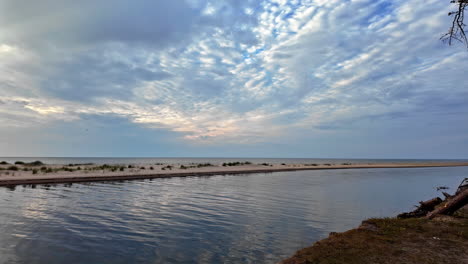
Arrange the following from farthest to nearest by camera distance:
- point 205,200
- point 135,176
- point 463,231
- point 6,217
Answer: point 135,176 < point 205,200 < point 6,217 < point 463,231

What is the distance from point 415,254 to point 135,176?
33866 mm

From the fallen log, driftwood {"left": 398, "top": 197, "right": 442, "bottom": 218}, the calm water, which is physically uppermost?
the fallen log

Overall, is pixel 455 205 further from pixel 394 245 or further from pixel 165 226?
pixel 165 226

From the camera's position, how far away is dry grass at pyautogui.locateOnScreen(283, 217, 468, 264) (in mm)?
6828

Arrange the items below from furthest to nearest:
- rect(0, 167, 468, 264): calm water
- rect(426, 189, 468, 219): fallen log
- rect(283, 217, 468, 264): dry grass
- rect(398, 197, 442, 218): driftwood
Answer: rect(398, 197, 442, 218): driftwood < rect(426, 189, 468, 219): fallen log < rect(0, 167, 468, 264): calm water < rect(283, 217, 468, 264): dry grass

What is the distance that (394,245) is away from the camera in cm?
801

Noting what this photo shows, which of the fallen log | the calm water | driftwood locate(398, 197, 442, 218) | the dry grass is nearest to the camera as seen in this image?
the dry grass

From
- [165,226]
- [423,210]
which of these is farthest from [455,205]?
[165,226]

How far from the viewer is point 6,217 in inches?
502

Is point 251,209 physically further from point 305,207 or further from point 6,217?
point 6,217

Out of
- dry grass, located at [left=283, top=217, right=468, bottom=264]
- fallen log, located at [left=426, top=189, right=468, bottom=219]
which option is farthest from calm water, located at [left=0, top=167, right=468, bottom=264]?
fallen log, located at [left=426, top=189, right=468, bottom=219]

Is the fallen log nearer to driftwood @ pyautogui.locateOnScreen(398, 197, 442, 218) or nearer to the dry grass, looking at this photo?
driftwood @ pyautogui.locateOnScreen(398, 197, 442, 218)

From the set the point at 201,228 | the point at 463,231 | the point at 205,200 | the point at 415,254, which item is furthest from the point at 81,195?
the point at 463,231

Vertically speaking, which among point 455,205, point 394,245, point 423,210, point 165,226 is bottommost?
point 165,226
